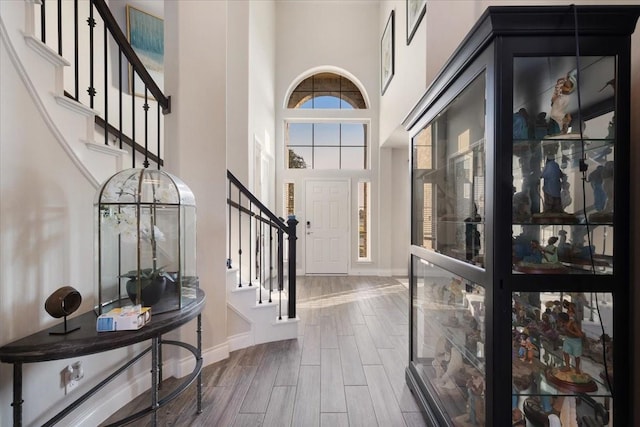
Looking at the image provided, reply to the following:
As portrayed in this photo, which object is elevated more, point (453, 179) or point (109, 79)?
point (109, 79)

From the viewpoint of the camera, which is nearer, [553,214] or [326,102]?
[553,214]

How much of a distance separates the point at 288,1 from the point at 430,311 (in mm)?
6446

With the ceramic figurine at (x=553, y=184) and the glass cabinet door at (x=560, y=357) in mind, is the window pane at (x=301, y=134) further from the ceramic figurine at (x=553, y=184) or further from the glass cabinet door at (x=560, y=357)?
the glass cabinet door at (x=560, y=357)

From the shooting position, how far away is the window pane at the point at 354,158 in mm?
6379

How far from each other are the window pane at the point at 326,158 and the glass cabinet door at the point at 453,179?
4211 millimetres

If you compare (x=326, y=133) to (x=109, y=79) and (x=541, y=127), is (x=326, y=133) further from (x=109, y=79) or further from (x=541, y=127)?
(x=541, y=127)

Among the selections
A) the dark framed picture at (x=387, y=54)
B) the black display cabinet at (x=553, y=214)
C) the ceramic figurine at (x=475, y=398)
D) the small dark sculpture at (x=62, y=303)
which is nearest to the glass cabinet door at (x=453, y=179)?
the black display cabinet at (x=553, y=214)

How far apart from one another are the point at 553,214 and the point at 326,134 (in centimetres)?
550

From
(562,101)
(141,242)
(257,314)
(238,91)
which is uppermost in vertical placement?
(238,91)

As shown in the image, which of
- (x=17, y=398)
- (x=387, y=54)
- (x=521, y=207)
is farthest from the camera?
(x=387, y=54)

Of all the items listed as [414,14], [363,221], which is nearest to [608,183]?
[414,14]

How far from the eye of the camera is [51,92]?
1.46 metres

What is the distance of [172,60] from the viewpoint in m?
2.30

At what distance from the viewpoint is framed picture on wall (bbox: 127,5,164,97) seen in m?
3.33
